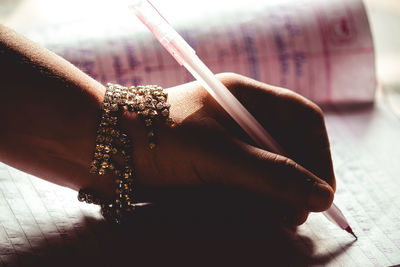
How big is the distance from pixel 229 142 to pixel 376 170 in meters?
0.24

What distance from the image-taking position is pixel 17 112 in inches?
16.8

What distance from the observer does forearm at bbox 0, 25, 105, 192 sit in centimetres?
43

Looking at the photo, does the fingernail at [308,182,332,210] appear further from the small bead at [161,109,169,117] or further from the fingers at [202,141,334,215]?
the small bead at [161,109,169,117]

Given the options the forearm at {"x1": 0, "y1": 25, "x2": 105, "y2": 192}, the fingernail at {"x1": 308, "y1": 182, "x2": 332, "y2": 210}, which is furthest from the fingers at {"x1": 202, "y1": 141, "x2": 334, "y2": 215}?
the forearm at {"x1": 0, "y1": 25, "x2": 105, "y2": 192}

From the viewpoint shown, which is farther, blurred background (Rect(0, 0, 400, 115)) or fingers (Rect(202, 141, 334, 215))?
blurred background (Rect(0, 0, 400, 115))

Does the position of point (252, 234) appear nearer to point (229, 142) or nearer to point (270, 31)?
point (229, 142)

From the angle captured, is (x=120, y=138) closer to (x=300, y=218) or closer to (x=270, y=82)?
(x=300, y=218)

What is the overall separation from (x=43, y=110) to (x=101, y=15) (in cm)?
35

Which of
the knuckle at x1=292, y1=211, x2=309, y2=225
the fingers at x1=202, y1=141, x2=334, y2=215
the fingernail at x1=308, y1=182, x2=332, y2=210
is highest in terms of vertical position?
the fingers at x1=202, y1=141, x2=334, y2=215

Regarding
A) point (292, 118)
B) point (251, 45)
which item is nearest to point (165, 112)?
point (292, 118)

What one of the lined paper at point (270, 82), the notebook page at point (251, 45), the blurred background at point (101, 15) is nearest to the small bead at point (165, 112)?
the lined paper at point (270, 82)

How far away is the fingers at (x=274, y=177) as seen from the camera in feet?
1.44

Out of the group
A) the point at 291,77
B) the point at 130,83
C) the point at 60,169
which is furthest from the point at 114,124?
the point at 291,77

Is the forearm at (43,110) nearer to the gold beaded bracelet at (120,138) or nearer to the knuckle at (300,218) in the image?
the gold beaded bracelet at (120,138)
